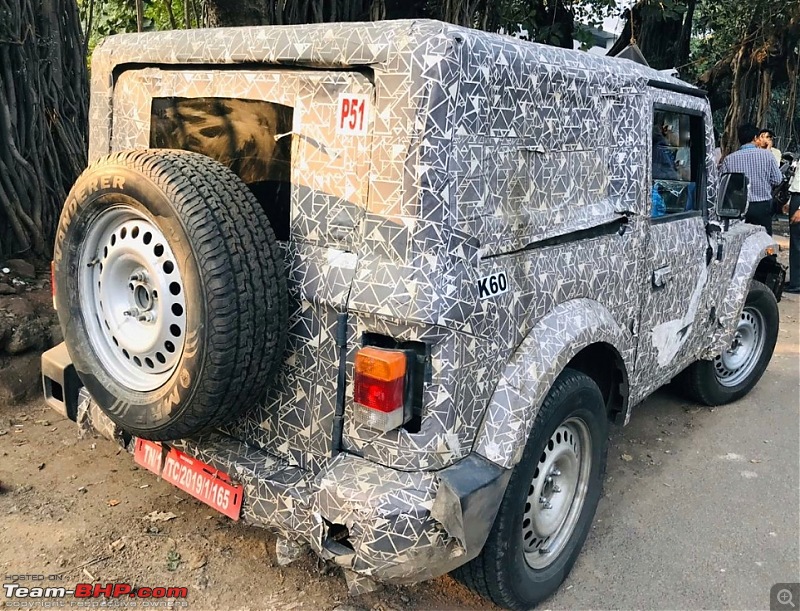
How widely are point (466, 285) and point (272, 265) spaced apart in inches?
23.4

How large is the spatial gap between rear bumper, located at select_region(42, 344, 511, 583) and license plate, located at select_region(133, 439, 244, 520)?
0.08 meters

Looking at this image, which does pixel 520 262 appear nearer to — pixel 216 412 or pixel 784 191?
pixel 216 412

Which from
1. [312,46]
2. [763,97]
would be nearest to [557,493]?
[312,46]

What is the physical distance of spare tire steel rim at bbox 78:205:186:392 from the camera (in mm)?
2188

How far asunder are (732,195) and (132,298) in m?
3.18

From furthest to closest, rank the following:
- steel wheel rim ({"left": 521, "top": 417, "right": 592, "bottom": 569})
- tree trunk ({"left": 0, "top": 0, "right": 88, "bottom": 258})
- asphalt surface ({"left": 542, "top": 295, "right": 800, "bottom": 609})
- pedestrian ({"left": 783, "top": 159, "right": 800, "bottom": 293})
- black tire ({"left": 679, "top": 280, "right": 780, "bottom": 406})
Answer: pedestrian ({"left": 783, "top": 159, "right": 800, "bottom": 293}) → black tire ({"left": 679, "top": 280, "right": 780, "bottom": 406}) → tree trunk ({"left": 0, "top": 0, "right": 88, "bottom": 258}) → asphalt surface ({"left": 542, "top": 295, "right": 800, "bottom": 609}) → steel wheel rim ({"left": 521, "top": 417, "right": 592, "bottom": 569})

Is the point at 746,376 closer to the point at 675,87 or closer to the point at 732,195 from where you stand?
the point at 732,195

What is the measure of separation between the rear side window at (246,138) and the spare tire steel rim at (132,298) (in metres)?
0.38

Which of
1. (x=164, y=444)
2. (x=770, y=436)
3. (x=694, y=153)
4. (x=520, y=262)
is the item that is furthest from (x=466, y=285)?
(x=770, y=436)

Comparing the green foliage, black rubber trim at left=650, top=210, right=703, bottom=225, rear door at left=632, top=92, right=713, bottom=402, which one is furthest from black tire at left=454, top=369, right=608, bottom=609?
the green foliage

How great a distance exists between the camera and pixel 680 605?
2779 mm

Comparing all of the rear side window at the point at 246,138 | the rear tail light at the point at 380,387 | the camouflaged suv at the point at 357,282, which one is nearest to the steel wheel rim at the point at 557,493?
the camouflaged suv at the point at 357,282

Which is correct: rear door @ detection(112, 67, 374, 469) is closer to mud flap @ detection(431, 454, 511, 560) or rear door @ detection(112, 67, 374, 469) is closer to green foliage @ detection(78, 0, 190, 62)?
mud flap @ detection(431, 454, 511, 560)

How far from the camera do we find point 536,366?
2.37 meters
